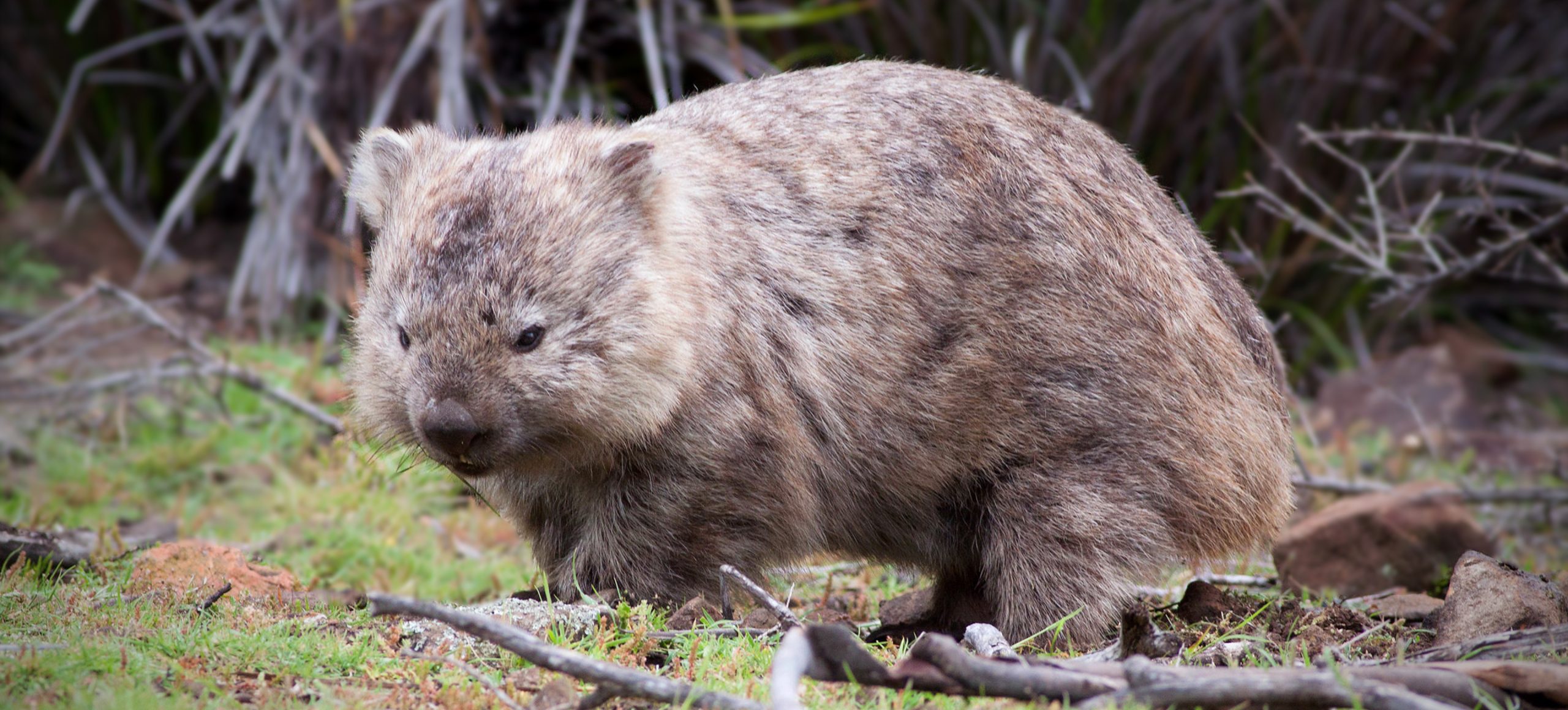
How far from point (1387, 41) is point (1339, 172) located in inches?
31.4

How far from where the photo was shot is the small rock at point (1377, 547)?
16.8 ft

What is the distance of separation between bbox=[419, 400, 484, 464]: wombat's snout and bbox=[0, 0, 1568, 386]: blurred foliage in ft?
13.2

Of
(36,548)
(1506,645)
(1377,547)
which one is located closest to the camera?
(1506,645)

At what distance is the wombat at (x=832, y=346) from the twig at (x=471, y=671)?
571 mm

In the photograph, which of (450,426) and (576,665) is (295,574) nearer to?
(450,426)

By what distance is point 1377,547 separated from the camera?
5152 mm

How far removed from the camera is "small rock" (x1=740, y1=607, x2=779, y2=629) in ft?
12.0

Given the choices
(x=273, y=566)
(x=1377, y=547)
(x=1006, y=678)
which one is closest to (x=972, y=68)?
(x=1377, y=547)

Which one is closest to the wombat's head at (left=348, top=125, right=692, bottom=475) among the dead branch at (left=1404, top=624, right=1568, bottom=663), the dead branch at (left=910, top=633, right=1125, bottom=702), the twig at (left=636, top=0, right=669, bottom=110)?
the dead branch at (left=910, top=633, right=1125, bottom=702)

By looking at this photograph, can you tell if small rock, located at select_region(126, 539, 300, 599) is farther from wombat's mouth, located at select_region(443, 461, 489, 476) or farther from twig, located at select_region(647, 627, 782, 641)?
twig, located at select_region(647, 627, 782, 641)

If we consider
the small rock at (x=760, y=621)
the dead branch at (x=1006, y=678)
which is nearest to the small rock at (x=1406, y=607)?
the dead branch at (x=1006, y=678)

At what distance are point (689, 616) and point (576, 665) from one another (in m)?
0.93

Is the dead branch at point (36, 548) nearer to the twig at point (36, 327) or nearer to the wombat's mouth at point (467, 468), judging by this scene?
the wombat's mouth at point (467, 468)

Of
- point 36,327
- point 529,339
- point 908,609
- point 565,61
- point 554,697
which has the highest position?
point 529,339
